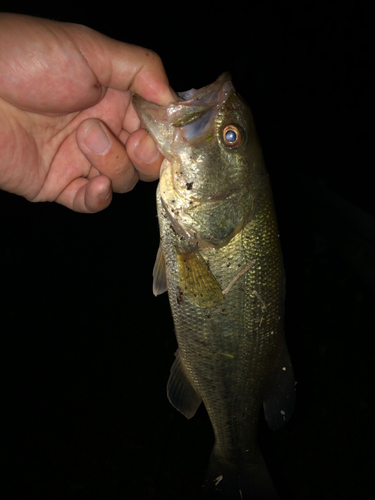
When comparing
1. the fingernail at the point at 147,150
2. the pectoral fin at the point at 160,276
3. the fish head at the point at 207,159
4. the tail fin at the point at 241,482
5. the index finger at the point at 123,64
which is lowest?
the tail fin at the point at 241,482

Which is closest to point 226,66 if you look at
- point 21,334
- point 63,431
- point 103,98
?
point 103,98

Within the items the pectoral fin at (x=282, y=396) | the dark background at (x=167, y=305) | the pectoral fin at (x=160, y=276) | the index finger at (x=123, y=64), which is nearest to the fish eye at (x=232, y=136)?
the index finger at (x=123, y=64)

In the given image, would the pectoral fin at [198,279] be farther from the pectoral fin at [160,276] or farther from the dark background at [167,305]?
the dark background at [167,305]

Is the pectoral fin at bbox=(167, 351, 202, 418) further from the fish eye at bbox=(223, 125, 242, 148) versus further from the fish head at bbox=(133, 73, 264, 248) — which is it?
the fish eye at bbox=(223, 125, 242, 148)

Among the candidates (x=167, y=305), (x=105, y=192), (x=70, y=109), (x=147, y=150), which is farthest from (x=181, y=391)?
(x=167, y=305)

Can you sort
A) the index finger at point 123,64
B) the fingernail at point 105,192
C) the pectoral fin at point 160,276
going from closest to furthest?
the index finger at point 123,64 < the pectoral fin at point 160,276 < the fingernail at point 105,192

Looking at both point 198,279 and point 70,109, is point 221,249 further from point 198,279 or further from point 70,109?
point 70,109

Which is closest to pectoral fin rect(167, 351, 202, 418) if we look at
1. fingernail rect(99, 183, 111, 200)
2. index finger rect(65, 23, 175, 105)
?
fingernail rect(99, 183, 111, 200)
